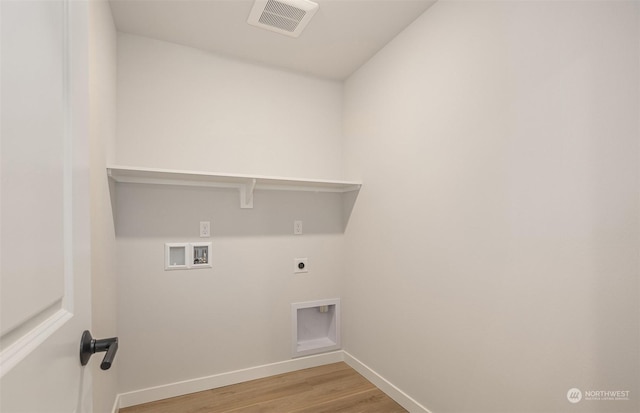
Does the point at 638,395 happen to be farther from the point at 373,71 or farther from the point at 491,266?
the point at 373,71

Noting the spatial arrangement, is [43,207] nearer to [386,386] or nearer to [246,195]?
[246,195]

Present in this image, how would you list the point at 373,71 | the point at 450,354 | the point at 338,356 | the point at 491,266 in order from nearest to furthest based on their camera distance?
1. the point at 491,266
2. the point at 450,354
3. the point at 373,71
4. the point at 338,356

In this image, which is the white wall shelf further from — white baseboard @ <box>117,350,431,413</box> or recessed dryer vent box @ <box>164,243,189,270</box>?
white baseboard @ <box>117,350,431,413</box>

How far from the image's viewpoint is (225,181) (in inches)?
A: 92.0

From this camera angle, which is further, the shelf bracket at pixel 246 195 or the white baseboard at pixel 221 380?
the shelf bracket at pixel 246 195

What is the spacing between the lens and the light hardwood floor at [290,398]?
2.03 metres

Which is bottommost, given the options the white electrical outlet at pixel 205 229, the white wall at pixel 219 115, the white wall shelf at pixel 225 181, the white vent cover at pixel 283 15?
the white electrical outlet at pixel 205 229

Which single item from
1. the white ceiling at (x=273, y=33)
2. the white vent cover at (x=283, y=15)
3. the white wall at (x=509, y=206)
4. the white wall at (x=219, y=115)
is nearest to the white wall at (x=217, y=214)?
the white wall at (x=219, y=115)

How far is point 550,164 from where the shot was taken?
4.20 feet

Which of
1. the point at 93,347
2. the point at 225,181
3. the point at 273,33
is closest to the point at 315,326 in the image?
the point at 225,181

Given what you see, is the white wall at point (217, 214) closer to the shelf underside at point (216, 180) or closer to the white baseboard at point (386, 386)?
the shelf underside at point (216, 180)

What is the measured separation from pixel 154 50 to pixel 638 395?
3128mm

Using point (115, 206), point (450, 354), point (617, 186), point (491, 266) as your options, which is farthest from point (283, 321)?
point (617, 186)

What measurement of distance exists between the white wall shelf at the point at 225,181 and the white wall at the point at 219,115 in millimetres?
126
